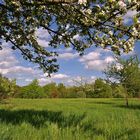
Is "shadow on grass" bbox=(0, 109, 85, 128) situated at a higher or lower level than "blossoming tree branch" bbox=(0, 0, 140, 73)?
lower

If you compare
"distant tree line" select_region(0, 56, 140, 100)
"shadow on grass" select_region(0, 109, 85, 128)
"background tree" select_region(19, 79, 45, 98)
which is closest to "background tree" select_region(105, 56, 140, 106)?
"distant tree line" select_region(0, 56, 140, 100)

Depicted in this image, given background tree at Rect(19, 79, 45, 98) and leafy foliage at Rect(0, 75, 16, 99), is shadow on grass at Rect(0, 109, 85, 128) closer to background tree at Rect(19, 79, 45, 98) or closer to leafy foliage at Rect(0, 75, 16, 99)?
leafy foliage at Rect(0, 75, 16, 99)

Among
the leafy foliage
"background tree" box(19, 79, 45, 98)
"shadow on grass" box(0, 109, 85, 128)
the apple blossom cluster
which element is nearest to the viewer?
the apple blossom cluster

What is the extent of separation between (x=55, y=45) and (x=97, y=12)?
489 cm

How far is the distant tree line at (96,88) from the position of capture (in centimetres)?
5466

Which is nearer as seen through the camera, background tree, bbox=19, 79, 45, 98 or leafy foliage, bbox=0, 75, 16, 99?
leafy foliage, bbox=0, 75, 16, 99

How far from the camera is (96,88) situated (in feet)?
439

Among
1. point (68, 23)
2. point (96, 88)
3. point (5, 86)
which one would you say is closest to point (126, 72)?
point (5, 86)

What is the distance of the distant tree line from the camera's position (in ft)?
179

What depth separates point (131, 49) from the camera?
404 inches

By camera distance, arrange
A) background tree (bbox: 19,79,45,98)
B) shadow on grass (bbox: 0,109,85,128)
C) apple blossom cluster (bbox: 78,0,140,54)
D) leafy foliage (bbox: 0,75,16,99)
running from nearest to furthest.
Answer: apple blossom cluster (bbox: 78,0,140,54) < shadow on grass (bbox: 0,109,85,128) < leafy foliage (bbox: 0,75,16,99) < background tree (bbox: 19,79,45,98)

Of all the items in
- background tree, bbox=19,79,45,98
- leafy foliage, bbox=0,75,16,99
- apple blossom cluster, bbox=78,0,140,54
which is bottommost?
apple blossom cluster, bbox=78,0,140,54

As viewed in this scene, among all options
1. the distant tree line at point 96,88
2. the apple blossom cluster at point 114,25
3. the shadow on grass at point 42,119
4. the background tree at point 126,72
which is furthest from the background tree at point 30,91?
the apple blossom cluster at point 114,25

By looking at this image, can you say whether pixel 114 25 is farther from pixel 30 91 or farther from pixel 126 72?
pixel 30 91
